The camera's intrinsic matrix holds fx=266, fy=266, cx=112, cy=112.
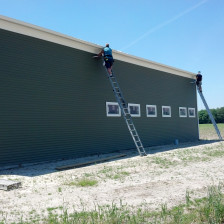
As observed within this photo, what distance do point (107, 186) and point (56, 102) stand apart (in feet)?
18.1

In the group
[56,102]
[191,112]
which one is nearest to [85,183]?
[56,102]

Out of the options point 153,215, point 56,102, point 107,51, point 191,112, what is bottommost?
point 153,215

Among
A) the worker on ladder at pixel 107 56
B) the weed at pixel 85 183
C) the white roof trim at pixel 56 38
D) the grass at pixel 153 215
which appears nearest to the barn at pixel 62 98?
the white roof trim at pixel 56 38

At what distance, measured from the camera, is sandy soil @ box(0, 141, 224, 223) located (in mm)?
4930

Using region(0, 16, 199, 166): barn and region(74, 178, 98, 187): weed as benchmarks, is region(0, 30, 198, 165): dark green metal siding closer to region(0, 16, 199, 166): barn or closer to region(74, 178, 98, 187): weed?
region(0, 16, 199, 166): barn

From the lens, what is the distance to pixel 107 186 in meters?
6.37

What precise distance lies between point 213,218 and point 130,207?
143cm

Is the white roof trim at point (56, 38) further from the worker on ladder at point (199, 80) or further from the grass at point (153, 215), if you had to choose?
the grass at point (153, 215)

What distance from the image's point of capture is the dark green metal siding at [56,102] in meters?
9.52

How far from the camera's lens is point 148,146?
1563 cm

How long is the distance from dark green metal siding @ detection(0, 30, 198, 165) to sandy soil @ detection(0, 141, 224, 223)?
51.8 inches

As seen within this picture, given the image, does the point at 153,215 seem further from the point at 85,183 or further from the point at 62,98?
the point at 62,98

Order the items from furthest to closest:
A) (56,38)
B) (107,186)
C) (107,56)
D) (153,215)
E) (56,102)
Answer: (107,56)
(56,38)
(56,102)
(107,186)
(153,215)

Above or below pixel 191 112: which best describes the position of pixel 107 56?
above
